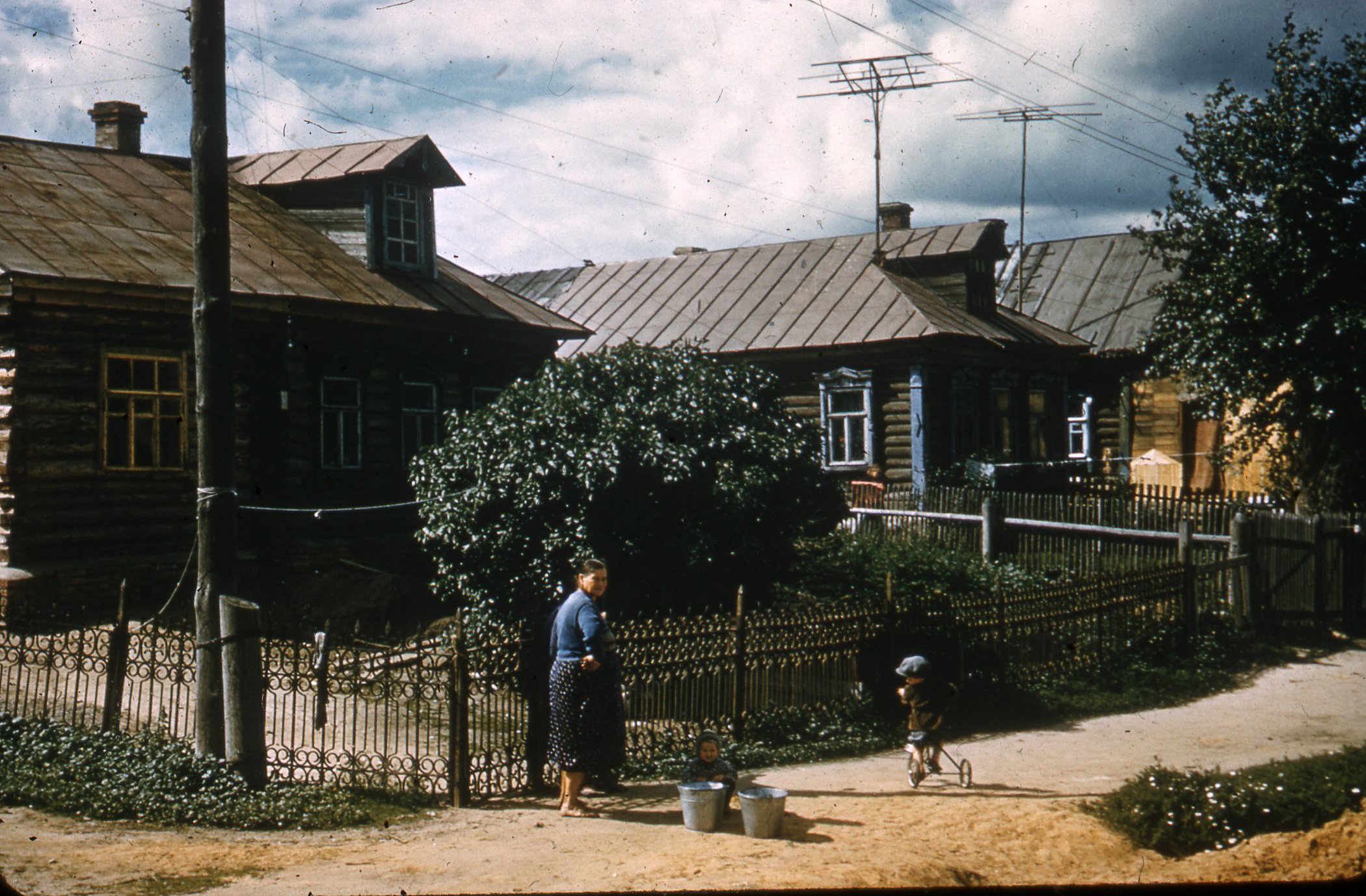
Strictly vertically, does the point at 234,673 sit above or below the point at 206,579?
below

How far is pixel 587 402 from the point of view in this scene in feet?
37.5

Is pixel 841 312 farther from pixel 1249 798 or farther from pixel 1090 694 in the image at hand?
pixel 1249 798

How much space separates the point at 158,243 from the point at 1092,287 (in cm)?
2313

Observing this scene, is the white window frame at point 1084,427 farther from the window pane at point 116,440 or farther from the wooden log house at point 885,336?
the window pane at point 116,440

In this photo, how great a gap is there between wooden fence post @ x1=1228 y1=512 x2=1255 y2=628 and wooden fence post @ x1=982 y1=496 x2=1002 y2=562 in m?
3.78

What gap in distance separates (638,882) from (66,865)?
316 centimetres

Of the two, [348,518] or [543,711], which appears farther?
[348,518]

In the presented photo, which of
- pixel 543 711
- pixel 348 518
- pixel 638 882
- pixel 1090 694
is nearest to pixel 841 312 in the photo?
pixel 348 518

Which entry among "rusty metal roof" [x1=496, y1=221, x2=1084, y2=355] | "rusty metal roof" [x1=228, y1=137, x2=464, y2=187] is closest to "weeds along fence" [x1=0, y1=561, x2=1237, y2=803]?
"rusty metal roof" [x1=228, y1=137, x2=464, y2=187]

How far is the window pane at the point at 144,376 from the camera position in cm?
1434

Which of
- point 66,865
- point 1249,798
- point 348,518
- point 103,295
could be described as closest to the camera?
point 66,865

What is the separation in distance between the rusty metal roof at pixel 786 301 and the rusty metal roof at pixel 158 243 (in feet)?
18.0

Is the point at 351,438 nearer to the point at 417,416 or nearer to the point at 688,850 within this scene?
the point at 417,416

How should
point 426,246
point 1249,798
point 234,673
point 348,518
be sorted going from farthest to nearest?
point 426,246 < point 348,518 < point 234,673 < point 1249,798
